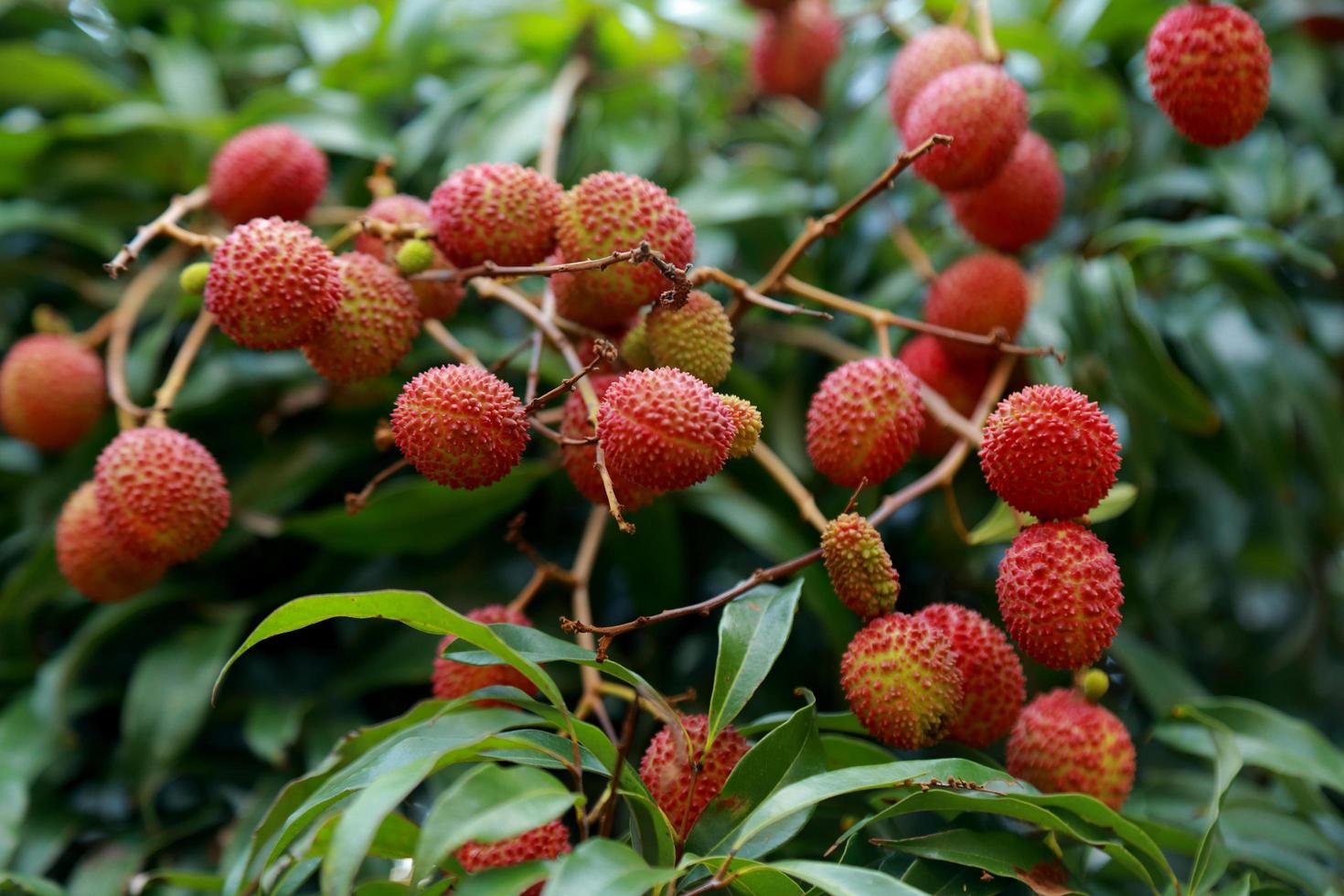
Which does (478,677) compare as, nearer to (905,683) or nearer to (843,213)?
(905,683)

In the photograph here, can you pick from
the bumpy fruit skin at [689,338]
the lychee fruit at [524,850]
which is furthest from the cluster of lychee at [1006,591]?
the lychee fruit at [524,850]

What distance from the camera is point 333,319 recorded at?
29.9 inches

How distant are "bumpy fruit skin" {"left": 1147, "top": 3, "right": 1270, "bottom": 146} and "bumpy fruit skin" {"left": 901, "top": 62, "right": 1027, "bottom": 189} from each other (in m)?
0.11

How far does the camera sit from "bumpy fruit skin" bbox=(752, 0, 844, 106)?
1373 millimetres

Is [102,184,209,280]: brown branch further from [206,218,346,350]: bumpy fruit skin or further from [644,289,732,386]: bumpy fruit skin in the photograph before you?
[644,289,732,386]: bumpy fruit skin

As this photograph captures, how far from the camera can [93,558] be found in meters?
0.90

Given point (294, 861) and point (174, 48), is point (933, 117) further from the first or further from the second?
point (174, 48)

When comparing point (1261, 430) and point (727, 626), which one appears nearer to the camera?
point (727, 626)

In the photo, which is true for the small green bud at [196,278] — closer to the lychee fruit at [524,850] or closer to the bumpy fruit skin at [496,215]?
the bumpy fruit skin at [496,215]

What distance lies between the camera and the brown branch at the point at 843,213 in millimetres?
779

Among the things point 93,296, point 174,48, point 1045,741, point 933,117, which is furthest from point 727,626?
point 174,48

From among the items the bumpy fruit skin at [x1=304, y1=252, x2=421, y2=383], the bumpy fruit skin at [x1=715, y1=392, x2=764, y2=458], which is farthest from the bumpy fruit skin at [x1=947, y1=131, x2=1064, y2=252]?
the bumpy fruit skin at [x1=304, y1=252, x2=421, y2=383]

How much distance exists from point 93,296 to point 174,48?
33cm

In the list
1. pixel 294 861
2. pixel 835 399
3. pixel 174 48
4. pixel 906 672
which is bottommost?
pixel 294 861
